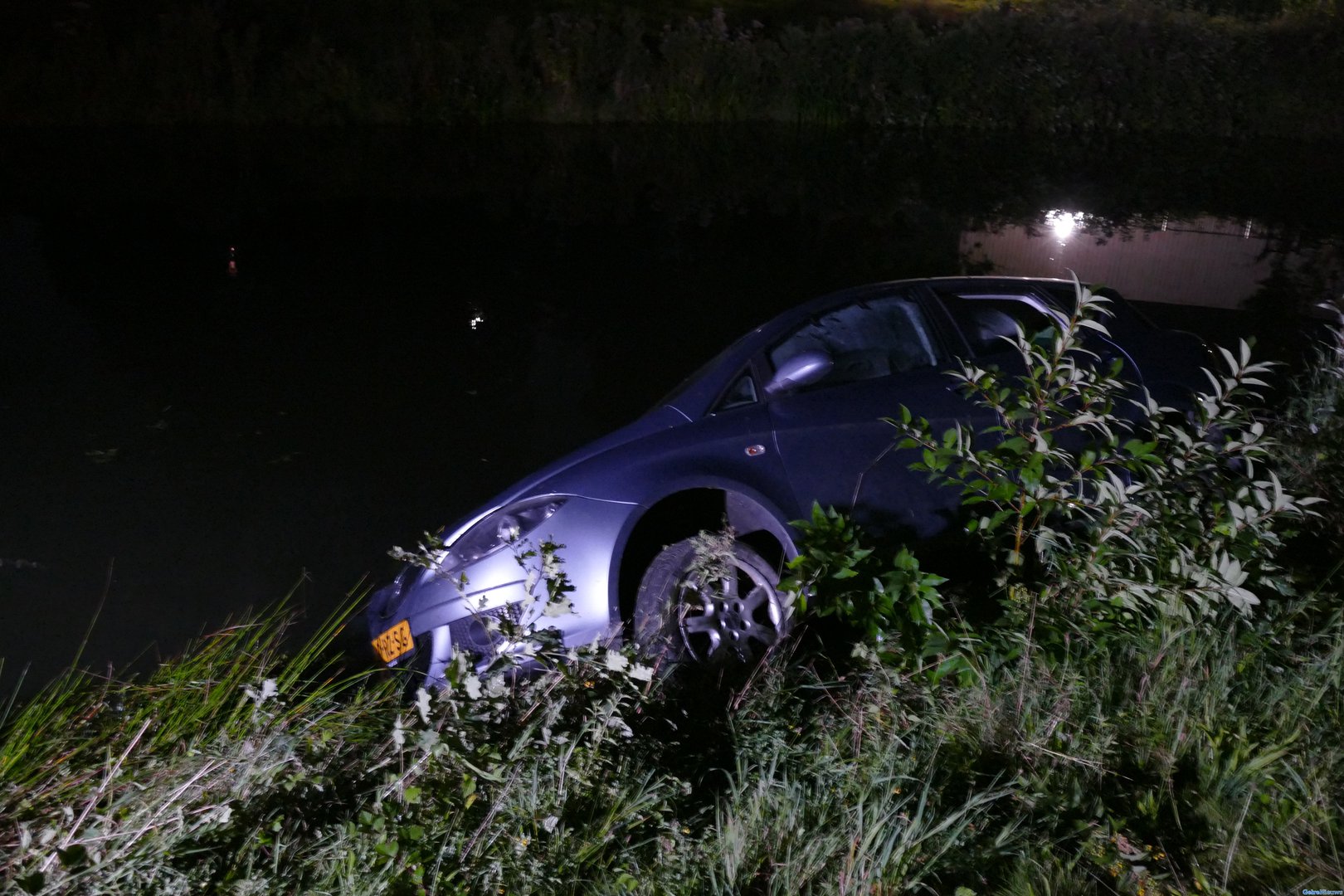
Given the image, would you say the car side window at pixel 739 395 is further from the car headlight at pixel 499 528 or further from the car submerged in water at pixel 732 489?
the car headlight at pixel 499 528

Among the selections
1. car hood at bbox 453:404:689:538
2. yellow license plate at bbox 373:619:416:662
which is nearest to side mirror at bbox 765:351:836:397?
car hood at bbox 453:404:689:538

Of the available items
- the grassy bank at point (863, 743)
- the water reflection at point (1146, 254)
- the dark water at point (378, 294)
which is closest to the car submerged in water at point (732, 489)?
the grassy bank at point (863, 743)

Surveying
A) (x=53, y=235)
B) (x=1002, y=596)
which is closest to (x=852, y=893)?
(x=1002, y=596)

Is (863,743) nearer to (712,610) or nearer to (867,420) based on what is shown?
(712,610)

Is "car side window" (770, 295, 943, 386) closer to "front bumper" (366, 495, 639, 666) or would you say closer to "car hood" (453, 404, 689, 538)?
"car hood" (453, 404, 689, 538)

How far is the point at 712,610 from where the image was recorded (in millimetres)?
4129

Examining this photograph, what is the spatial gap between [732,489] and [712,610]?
0.50m

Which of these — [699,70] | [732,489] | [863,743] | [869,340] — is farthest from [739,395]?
[699,70]

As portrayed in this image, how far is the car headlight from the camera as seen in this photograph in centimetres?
418

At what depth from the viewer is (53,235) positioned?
1221 cm

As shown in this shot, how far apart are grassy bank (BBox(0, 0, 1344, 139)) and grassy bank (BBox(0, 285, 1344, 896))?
1945 cm

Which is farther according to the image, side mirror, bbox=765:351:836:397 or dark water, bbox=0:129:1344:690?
dark water, bbox=0:129:1344:690

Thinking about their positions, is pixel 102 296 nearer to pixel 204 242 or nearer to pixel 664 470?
pixel 204 242

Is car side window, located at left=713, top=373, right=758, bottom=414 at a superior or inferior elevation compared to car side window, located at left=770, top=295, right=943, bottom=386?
inferior
